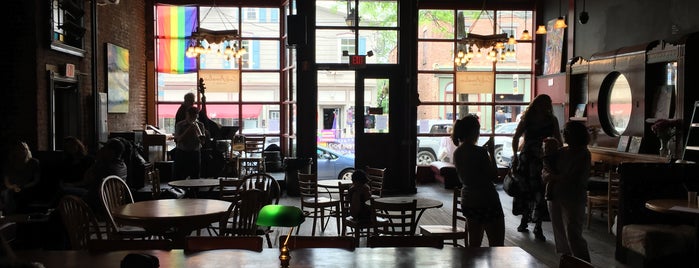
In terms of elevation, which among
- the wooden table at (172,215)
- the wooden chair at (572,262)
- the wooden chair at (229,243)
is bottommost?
the wooden table at (172,215)

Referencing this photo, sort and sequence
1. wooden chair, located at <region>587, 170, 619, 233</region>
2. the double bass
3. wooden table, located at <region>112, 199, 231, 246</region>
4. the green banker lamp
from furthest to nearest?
the double bass, wooden chair, located at <region>587, 170, 619, 233</region>, wooden table, located at <region>112, 199, 231, 246</region>, the green banker lamp

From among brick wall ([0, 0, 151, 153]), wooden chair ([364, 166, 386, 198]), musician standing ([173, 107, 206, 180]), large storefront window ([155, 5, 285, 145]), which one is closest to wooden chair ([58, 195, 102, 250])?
wooden chair ([364, 166, 386, 198])

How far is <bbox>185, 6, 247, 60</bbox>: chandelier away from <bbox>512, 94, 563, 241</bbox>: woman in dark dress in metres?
6.46

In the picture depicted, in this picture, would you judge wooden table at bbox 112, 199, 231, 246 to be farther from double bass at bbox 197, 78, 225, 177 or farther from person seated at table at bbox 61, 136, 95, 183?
double bass at bbox 197, 78, 225, 177

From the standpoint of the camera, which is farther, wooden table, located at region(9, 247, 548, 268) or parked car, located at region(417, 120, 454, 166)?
parked car, located at region(417, 120, 454, 166)

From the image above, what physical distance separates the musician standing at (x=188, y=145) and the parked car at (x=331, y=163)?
116 inches

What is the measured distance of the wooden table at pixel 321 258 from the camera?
2848mm

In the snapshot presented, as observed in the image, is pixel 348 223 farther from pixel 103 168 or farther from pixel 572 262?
pixel 572 262

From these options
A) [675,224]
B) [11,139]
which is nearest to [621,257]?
[675,224]

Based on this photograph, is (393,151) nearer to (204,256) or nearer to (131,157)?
(131,157)

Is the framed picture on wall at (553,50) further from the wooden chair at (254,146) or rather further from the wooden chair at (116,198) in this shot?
the wooden chair at (116,198)

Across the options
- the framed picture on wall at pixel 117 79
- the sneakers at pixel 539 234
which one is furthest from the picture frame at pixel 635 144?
the framed picture on wall at pixel 117 79

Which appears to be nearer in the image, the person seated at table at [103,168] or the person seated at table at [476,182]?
the person seated at table at [476,182]

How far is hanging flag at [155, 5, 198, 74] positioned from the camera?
12648mm
